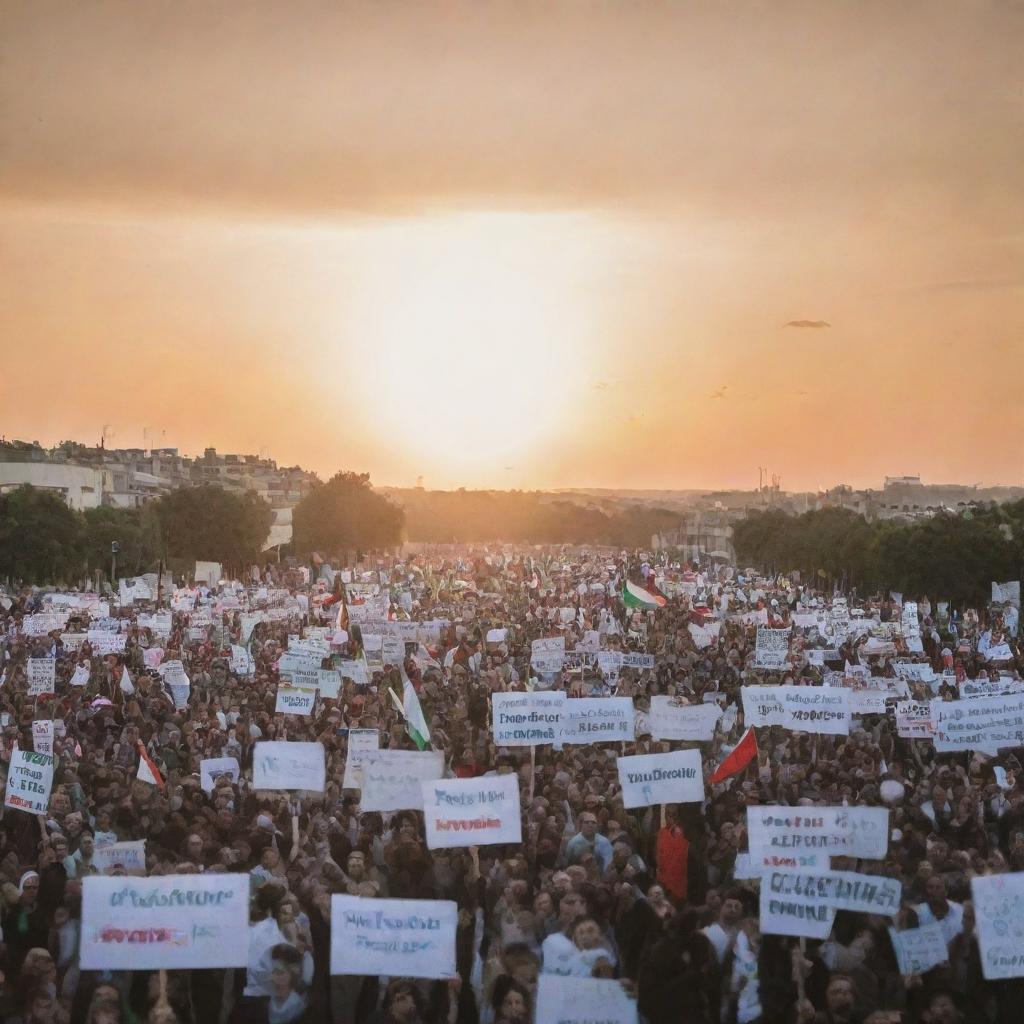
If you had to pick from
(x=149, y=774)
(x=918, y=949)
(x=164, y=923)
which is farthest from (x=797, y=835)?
(x=149, y=774)

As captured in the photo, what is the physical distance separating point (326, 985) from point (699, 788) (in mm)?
4543

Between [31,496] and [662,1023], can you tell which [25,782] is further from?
[31,496]

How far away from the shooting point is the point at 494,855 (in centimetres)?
1351

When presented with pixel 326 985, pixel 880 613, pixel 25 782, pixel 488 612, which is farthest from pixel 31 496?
pixel 326 985

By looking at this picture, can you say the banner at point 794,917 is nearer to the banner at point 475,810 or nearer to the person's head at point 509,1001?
the person's head at point 509,1001

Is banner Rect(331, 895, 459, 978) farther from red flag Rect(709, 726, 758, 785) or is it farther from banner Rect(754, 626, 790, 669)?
banner Rect(754, 626, 790, 669)

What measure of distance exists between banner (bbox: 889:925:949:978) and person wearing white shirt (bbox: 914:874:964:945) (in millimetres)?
289

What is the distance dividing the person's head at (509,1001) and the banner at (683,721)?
8482mm

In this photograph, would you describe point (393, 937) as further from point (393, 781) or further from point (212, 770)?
point (212, 770)

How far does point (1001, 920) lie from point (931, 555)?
6511 cm

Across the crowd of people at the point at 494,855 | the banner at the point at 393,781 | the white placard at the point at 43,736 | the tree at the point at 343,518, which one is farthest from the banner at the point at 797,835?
the tree at the point at 343,518

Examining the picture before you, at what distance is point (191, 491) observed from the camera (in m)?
115

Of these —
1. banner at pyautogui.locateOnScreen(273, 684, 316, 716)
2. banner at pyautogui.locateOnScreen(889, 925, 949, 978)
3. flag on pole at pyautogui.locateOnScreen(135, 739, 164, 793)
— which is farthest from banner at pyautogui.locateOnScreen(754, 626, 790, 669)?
banner at pyautogui.locateOnScreen(889, 925, 949, 978)

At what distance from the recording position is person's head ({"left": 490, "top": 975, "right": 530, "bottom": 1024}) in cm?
929
